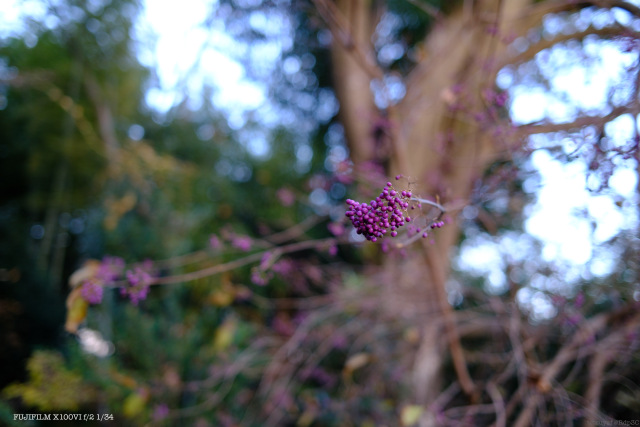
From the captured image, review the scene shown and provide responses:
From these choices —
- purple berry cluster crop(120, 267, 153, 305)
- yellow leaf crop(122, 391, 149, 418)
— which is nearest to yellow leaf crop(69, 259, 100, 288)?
purple berry cluster crop(120, 267, 153, 305)

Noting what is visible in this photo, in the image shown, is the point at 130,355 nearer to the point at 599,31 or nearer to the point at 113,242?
the point at 113,242

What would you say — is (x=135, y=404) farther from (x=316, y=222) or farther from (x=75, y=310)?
(x=316, y=222)

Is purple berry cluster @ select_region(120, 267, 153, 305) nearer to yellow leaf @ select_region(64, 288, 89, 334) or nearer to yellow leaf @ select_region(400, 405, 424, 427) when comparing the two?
yellow leaf @ select_region(64, 288, 89, 334)

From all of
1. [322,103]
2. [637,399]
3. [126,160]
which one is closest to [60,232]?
[126,160]

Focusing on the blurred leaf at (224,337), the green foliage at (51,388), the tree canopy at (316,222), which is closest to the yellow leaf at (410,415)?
the tree canopy at (316,222)

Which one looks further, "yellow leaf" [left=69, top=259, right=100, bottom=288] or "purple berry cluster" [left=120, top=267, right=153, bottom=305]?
"yellow leaf" [left=69, top=259, right=100, bottom=288]
